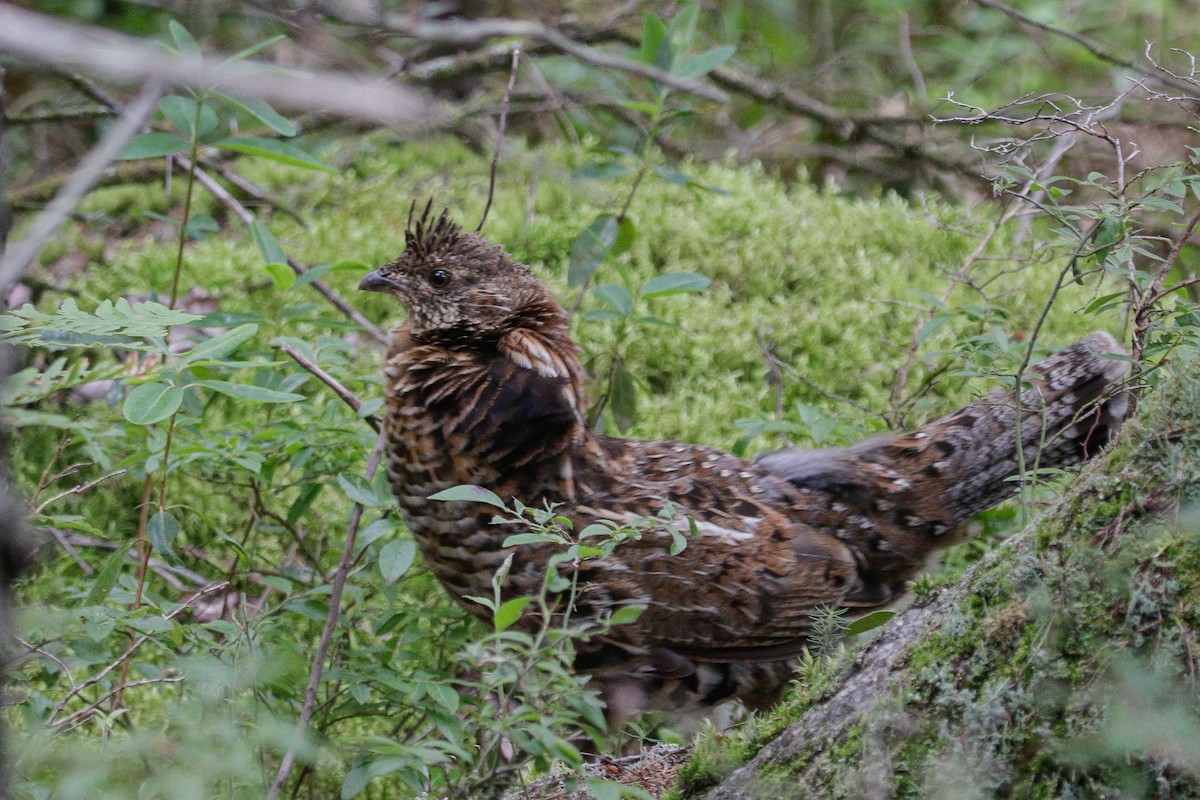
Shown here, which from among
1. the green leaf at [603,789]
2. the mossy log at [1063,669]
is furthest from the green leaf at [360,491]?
the mossy log at [1063,669]

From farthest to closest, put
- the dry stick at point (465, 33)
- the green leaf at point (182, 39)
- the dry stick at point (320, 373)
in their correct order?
the dry stick at point (320, 373), the green leaf at point (182, 39), the dry stick at point (465, 33)

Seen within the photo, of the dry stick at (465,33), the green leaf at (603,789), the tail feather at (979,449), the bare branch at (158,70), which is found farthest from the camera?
the tail feather at (979,449)

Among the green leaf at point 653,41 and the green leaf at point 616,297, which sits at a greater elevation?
the green leaf at point 653,41

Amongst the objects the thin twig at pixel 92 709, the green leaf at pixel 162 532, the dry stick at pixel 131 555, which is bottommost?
the dry stick at pixel 131 555

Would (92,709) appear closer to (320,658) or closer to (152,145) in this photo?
(320,658)

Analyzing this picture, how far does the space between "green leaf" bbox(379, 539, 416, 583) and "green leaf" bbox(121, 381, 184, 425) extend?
0.65 meters

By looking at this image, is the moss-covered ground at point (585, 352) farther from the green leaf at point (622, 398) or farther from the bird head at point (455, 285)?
the green leaf at point (622, 398)

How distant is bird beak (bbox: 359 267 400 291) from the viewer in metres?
3.77

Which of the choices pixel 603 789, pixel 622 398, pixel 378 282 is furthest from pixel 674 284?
pixel 603 789

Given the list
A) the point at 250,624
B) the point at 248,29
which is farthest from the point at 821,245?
the point at 248,29

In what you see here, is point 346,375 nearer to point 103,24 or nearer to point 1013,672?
point 1013,672

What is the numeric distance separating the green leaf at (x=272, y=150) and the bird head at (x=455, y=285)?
2.07ft

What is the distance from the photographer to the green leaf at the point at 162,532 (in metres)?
2.98

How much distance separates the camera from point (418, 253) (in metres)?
3.80
